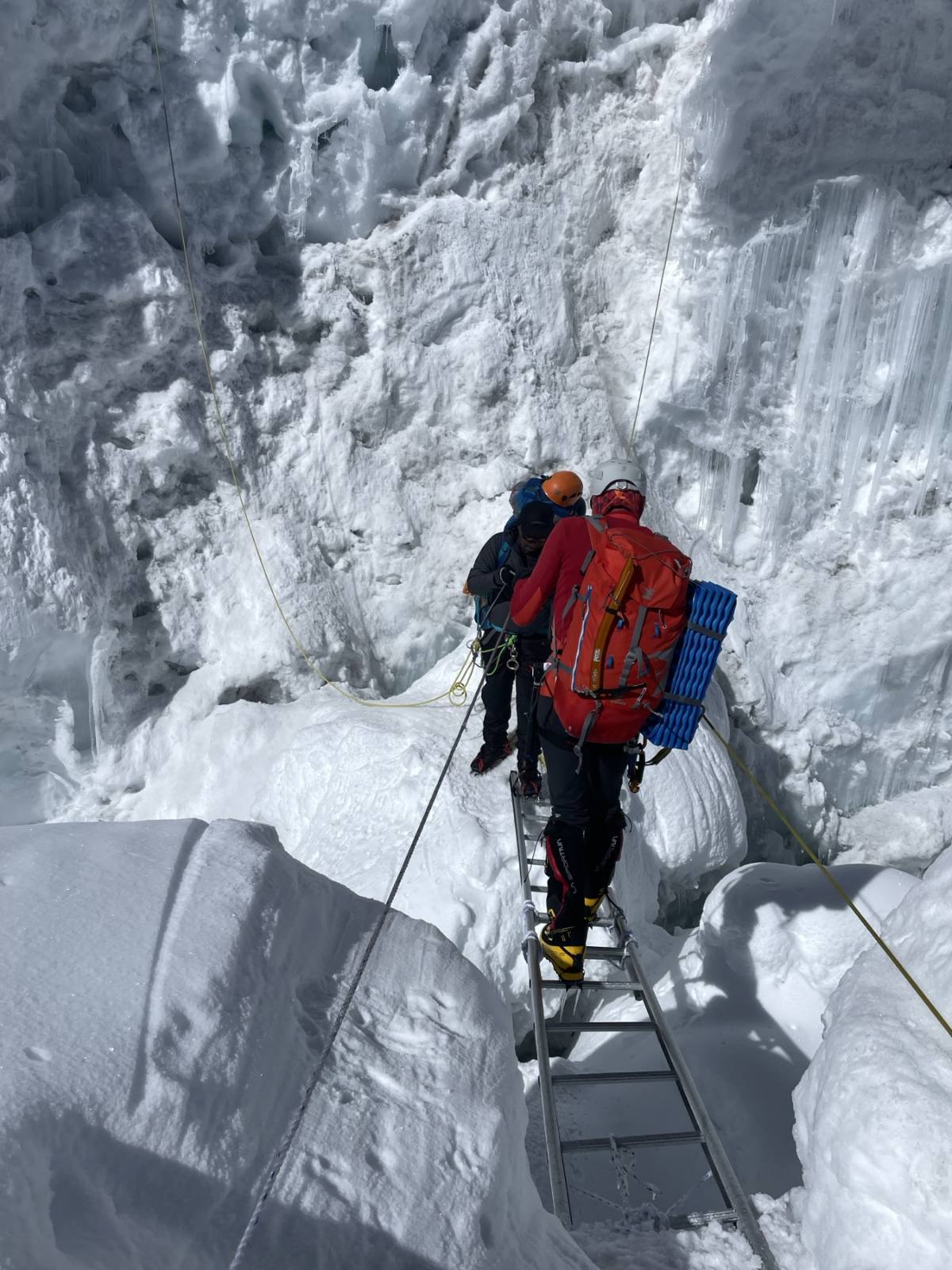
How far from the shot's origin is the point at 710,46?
5.59 m

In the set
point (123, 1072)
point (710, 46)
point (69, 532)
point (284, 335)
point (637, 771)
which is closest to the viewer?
point (123, 1072)

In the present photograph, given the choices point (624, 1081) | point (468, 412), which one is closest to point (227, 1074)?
point (624, 1081)

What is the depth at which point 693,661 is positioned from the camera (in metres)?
2.85

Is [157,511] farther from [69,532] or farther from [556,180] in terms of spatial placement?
[556,180]

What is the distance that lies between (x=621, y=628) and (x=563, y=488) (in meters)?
1.27

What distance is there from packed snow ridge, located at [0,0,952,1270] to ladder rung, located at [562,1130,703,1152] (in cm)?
153

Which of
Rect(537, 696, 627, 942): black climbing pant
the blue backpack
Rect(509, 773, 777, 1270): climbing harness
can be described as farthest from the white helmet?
Rect(509, 773, 777, 1270): climbing harness

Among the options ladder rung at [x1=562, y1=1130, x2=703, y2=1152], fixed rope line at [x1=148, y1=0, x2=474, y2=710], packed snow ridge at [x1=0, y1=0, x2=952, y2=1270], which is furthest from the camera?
fixed rope line at [x1=148, y1=0, x2=474, y2=710]

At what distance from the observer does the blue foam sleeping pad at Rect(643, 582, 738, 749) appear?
2799 mm

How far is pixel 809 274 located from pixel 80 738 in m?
6.24

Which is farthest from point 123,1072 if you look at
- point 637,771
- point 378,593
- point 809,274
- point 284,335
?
point 809,274

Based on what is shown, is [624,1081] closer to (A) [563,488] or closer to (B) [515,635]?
(B) [515,635]

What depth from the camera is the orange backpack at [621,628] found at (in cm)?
274

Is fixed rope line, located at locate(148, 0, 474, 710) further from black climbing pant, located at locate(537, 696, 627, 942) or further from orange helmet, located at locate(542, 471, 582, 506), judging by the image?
black climbing pant, located at locate(537, 696, 627, 942)
